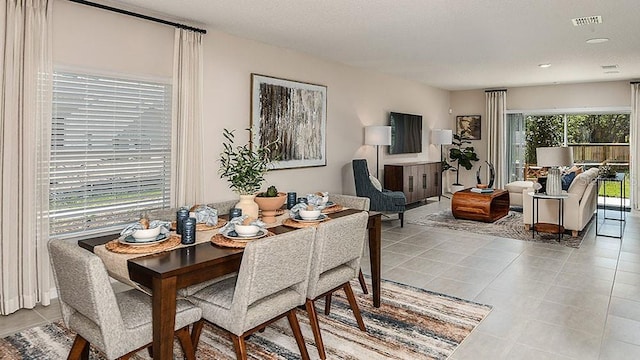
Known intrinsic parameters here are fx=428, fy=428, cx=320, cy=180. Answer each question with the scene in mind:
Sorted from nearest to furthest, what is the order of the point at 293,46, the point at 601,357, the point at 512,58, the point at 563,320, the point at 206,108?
the point at 601,357, the point at 563,320, the point at 206,108, the point at 293,46, the point at 512,58

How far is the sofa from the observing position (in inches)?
224

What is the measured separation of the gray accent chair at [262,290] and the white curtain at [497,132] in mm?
8183

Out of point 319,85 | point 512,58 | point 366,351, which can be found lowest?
point 366,351

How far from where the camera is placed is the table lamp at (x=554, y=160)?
18.1 ft

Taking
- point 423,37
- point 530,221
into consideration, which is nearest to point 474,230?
point 530,221

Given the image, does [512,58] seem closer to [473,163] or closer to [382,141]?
[382,141]

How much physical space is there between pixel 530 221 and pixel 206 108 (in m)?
4.73

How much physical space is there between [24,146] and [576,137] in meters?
9.65

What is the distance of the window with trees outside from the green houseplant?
0.87 m

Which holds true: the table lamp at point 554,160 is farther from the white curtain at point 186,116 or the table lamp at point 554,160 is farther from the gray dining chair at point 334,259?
the white curtain at point 186,116

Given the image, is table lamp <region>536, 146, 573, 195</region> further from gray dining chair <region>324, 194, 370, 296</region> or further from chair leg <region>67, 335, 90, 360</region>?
chair leg <region>67, 335, 90, 360</region>

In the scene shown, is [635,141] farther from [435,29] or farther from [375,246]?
[375,246]

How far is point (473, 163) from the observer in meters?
10.0

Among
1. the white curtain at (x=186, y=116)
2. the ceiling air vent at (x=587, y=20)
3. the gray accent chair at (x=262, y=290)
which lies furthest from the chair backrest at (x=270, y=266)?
the ceiling air vent at (x=587, y=20)
